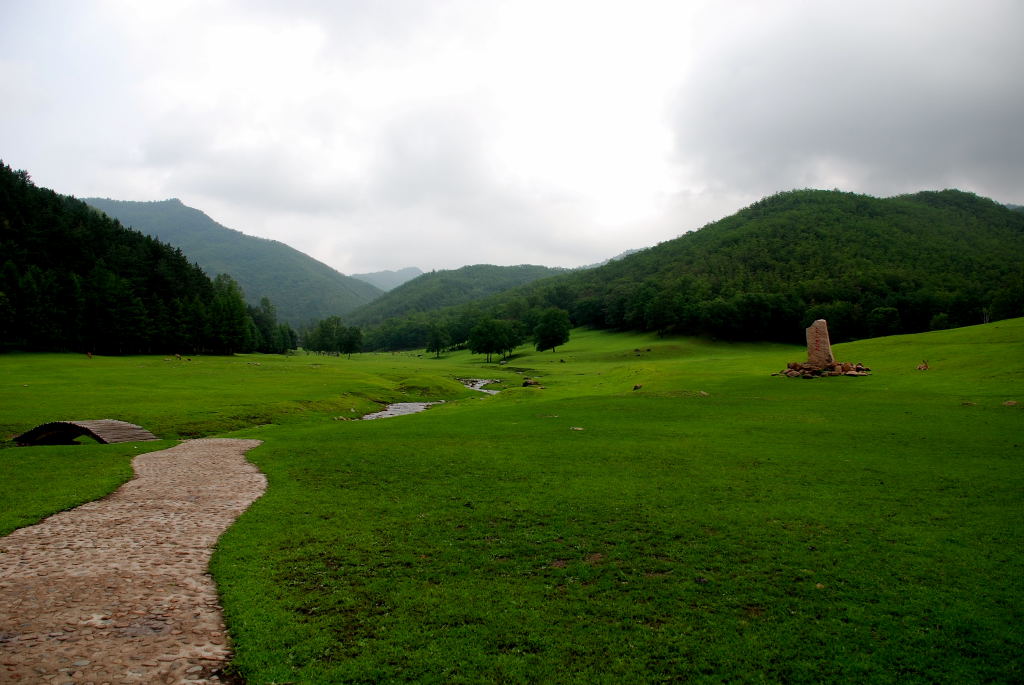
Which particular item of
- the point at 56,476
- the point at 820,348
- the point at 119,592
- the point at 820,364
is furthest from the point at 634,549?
the point at 820,348

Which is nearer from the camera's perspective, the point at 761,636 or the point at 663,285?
the point at 761,636

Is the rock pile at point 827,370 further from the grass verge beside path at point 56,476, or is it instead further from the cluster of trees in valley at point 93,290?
the cluster of trees in valley at point 93,290

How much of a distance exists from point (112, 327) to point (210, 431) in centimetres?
6744

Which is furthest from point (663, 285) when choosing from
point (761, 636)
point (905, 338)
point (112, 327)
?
point (761, 636)

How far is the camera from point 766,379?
43.2 metres

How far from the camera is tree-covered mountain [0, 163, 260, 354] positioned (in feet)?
242

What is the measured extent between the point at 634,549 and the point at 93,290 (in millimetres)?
100524

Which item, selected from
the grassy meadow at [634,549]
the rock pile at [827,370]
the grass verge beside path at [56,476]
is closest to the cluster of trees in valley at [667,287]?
the grassy meadow at [634,549]

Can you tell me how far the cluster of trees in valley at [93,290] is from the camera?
242 feet

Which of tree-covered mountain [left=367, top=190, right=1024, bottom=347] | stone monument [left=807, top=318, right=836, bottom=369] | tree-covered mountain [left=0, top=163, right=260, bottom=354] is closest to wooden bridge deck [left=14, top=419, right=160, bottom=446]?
stone monument [left=807, top=318, right=836, bottom=369]

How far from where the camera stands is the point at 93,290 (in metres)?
81.5

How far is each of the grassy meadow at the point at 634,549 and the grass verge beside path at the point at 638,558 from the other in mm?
53

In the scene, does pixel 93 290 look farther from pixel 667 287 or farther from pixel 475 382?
pixel 667 287

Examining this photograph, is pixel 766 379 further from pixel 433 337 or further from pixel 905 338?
pixel 433 337
